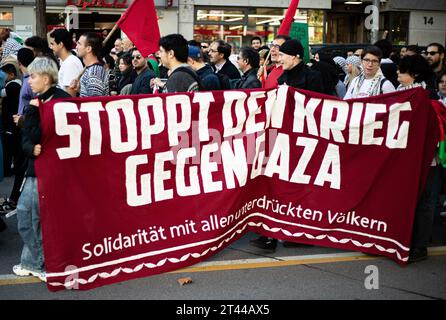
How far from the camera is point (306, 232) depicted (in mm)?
5582

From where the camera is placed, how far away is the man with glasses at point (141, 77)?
289 inches

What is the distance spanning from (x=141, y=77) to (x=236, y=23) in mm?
16725

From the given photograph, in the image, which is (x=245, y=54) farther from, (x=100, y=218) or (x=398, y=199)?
(x=100, y=218)

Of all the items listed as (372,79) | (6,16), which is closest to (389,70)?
(372,79)

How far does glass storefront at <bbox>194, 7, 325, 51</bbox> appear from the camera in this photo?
2320 centimetres

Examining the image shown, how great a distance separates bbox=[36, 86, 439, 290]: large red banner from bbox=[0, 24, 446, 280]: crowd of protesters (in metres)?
0.29

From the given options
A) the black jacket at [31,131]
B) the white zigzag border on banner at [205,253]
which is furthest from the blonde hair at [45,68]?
the white zigzag border on banner at [205,253]

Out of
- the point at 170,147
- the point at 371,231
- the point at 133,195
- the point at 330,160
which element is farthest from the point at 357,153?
the point at 133,195

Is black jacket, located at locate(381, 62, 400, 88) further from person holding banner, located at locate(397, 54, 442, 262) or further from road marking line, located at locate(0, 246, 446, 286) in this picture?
road marking line, located at locate(0, 246, 446, 286)

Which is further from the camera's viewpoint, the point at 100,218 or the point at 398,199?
the point at 398,199

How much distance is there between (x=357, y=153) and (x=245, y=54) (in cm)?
296

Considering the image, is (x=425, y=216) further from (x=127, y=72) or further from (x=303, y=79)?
(x=127, y=72)

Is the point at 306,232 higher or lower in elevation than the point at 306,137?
lower

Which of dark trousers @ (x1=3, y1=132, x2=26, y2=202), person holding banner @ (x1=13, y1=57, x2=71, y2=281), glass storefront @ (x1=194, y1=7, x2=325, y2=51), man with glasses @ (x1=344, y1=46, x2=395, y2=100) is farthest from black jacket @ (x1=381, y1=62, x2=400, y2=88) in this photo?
glass storefront @ (x1=194, y1=7, x2=325, y2=51)
